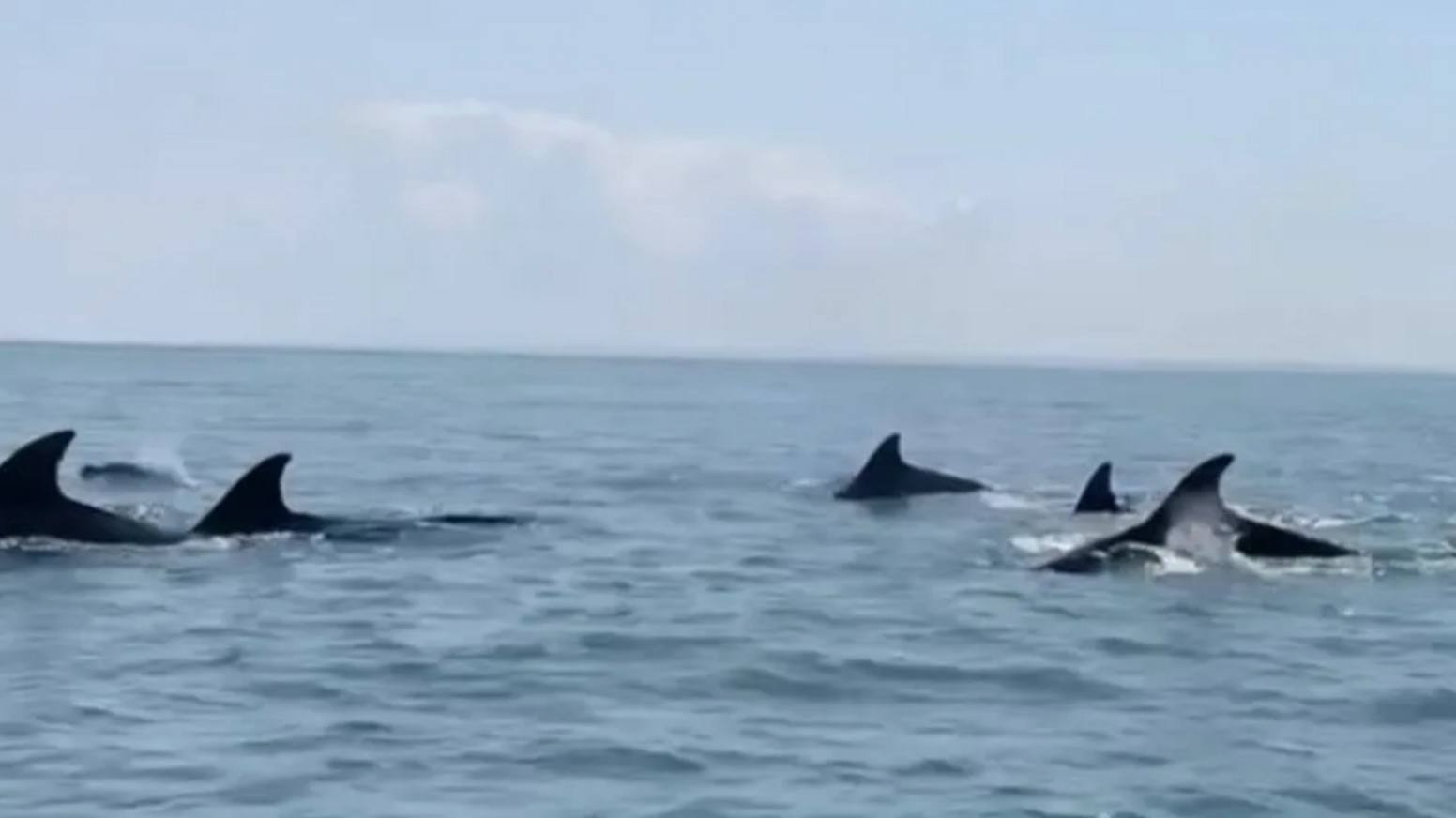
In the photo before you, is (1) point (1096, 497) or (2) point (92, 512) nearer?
(2) point (92, 512)

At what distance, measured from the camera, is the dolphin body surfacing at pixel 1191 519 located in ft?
86.8

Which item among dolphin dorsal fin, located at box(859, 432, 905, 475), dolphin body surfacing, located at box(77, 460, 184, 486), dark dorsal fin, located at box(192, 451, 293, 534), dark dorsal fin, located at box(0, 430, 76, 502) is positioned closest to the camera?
dark dorsal fin, located at box(0, 430, 76, 502)

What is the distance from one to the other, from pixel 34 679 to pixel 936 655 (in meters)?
7.16

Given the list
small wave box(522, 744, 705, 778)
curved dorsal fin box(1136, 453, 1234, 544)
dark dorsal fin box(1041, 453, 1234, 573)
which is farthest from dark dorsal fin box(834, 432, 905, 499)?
small wave box(522, 744, 705, 778)

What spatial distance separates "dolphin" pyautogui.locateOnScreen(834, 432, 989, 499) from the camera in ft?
127

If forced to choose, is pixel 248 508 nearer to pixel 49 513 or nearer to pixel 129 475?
pixel 49 513

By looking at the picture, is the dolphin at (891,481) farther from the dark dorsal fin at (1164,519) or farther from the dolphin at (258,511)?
the dolphin at (258,511)

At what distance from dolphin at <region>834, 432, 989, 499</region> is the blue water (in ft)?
2.19

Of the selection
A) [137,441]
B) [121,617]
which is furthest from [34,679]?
[137,441]

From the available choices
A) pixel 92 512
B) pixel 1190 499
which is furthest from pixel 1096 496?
pixel 92 512

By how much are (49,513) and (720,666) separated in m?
10.3

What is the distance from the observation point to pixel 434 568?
2625cm

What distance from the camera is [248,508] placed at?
28312 mm

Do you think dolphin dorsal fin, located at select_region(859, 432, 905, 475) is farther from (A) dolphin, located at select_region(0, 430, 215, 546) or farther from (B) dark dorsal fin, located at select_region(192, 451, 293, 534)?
(A) dolphin, located at select_region(0, 430, 215, 546)
